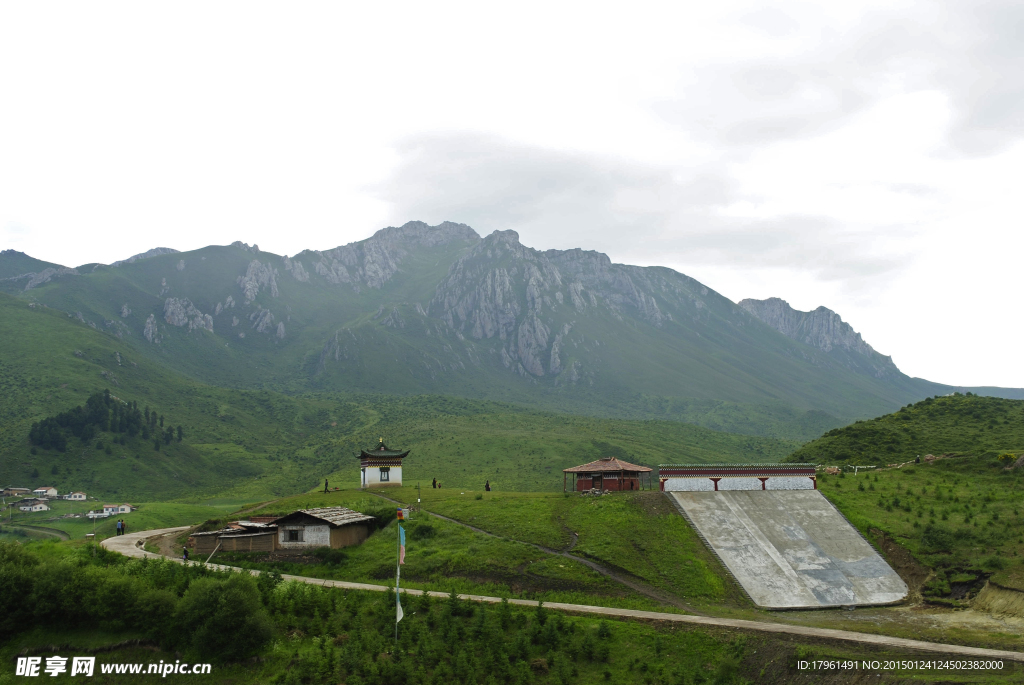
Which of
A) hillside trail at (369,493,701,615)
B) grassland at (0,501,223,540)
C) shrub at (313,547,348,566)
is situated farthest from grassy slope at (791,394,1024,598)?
grassland at (0,501,223,540)

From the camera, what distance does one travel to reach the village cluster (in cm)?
10909

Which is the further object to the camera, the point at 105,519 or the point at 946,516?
the point at 105,519

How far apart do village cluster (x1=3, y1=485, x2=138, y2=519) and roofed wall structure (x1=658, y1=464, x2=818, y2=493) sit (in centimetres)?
8411

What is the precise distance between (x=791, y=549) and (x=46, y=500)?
124687 mm

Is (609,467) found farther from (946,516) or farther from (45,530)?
(45,530)

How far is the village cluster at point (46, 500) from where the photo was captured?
109094mm

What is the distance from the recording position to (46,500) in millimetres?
121750

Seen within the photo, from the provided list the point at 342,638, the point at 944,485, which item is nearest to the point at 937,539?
the point at 944,485

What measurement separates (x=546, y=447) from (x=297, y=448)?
7598cm

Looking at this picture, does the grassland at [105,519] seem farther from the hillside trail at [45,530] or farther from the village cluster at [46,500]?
the village cluster at [46,500]

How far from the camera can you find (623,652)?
115 ft

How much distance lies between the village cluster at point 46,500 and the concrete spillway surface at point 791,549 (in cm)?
8895

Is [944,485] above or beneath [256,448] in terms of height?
beneath

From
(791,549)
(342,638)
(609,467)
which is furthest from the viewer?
(609,467)
